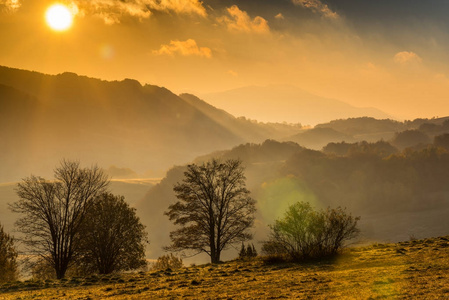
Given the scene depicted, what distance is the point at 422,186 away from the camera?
192250 millimetres

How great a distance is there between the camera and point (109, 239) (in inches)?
1527

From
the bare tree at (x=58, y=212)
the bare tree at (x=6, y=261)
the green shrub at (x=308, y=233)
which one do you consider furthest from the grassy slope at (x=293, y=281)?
the bare tree at (x=6, y=261)

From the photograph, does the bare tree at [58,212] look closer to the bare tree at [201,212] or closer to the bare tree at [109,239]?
the bare tree at [109,239]

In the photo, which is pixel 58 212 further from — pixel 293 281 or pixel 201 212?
pixel 293 281

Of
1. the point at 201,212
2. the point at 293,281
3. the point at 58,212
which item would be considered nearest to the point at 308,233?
the point at 293,281

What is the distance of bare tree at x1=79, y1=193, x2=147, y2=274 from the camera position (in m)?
38.3

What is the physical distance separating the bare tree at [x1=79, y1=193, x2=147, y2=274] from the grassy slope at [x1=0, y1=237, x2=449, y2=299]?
34.9 feet

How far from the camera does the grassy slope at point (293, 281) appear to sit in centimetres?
1686

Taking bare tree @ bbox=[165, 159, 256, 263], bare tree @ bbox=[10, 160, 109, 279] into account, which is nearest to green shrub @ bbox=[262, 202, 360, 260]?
bare tree @ bbox=[165, 159, 256, 263]

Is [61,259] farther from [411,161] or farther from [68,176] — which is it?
[411,161]

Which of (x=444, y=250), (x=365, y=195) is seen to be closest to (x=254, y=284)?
(x=444, y=250)

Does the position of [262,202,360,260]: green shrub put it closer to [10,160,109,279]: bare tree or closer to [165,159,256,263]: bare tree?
[165,159,256,263]: bare tree

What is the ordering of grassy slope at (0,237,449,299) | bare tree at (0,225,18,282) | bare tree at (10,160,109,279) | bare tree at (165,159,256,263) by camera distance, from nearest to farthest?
grassy slope at (0,237,449,299)
bare tree at (10,160,109,279)
bare tree at (165,159,256,263)
bare tree at (0,225,18,282)

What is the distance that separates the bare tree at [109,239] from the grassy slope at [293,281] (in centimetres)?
1064
